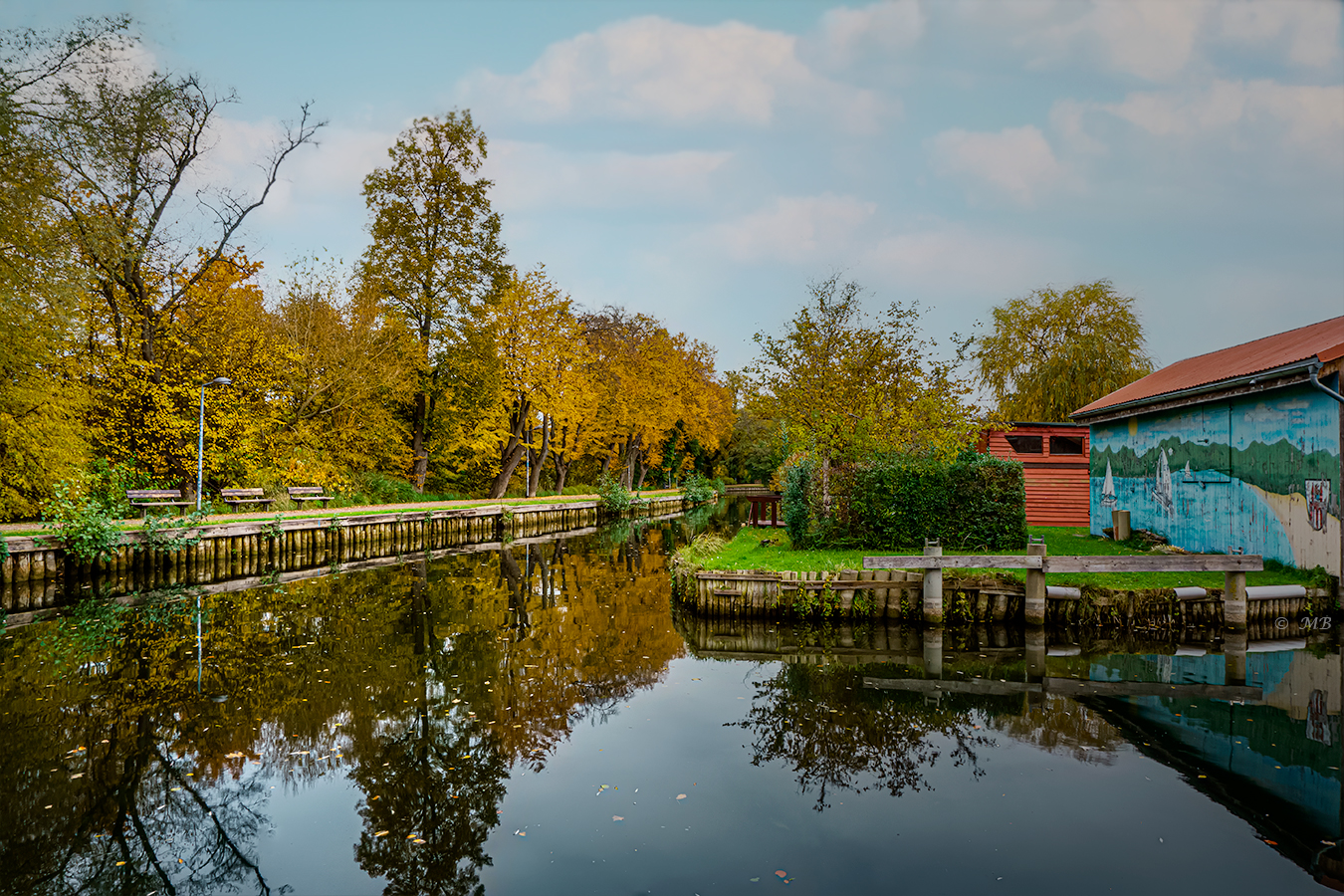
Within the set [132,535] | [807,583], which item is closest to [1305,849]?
[807,583]

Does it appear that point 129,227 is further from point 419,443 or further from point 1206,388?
point 1206,388

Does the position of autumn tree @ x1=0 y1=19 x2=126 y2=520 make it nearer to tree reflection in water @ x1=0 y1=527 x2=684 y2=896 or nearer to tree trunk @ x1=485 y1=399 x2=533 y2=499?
tree reflection in water @ x1=0 y1=527 x2=684 y2=896

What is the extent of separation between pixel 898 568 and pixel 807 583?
1408 mm

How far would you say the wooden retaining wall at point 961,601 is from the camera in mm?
10656

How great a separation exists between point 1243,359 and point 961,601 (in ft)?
28.1

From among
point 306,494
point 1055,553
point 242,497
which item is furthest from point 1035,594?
point 242,497

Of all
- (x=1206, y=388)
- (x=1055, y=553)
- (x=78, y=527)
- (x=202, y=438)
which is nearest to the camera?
(x=1206, y=388)

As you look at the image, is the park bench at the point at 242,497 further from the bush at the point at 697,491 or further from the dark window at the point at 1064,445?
the bush at the point at 697,491

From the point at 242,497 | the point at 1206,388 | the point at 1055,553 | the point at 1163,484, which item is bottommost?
the point at 1055,553

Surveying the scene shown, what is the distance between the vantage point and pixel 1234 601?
10.4 meters

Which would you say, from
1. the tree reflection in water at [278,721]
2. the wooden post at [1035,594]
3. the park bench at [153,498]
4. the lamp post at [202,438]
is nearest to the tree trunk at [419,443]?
the lamp post at [202,438]

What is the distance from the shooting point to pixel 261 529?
63.3ft

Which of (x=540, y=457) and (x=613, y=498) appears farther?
(x=540, y=457)

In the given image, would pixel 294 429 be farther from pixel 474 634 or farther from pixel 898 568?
pixel 898 568
